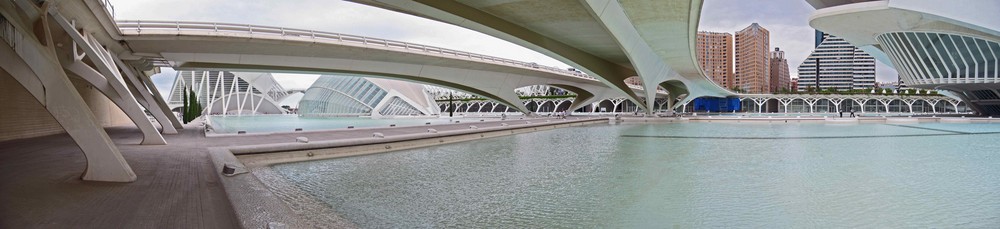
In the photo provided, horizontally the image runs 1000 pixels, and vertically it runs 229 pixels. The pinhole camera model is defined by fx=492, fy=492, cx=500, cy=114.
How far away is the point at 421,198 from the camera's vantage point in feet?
17.5

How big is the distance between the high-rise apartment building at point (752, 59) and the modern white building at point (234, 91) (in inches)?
3735

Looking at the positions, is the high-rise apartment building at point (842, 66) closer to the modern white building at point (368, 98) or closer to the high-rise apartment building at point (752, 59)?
the high-rise apartment building at point (752, 59)

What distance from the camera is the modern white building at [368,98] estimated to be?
46.2 meters

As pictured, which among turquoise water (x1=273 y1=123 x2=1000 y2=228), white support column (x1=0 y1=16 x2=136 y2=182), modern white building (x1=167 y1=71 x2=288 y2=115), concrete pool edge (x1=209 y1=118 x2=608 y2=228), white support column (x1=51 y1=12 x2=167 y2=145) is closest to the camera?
concrete pool edge (x1=209 y1=118 x2=608 y2=228)

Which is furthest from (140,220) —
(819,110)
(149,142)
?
(819,110)

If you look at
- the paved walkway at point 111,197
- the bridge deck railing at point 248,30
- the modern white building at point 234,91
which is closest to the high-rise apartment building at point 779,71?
the modern white building at point 234,91

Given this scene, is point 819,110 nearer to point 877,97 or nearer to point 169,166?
point 877,97

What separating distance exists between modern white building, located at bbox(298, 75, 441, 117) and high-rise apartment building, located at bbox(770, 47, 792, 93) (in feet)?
377

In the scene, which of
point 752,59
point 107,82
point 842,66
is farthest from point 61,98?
point 842,66

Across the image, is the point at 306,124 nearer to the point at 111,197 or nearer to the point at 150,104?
the point at 150,104

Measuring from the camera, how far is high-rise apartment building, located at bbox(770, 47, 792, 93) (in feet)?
447

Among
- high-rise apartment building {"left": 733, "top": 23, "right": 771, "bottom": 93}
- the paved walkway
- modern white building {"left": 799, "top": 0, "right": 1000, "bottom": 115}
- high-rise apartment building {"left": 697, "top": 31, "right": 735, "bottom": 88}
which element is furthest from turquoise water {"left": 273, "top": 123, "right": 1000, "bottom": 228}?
high-rise apartment building {"left": 733, "top": 23, "right": 771, "bottom": 93}

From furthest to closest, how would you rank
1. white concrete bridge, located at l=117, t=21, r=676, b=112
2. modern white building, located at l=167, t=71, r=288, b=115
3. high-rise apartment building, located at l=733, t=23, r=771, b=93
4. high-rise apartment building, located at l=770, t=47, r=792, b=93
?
high-rise apartment building, located at l=770, t=47, r=792, b=93 < high-rise apartment building, located at l=733, t=23, r=771, b=93 < modern white building, located at l=167, t=71, r=288, b=115 < white concrete bridge, located at l=117, t=21, r=676, b=112

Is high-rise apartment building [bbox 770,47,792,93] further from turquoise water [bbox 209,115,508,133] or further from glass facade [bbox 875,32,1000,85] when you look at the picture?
turquoise water [bbox 209,115,508,133]
